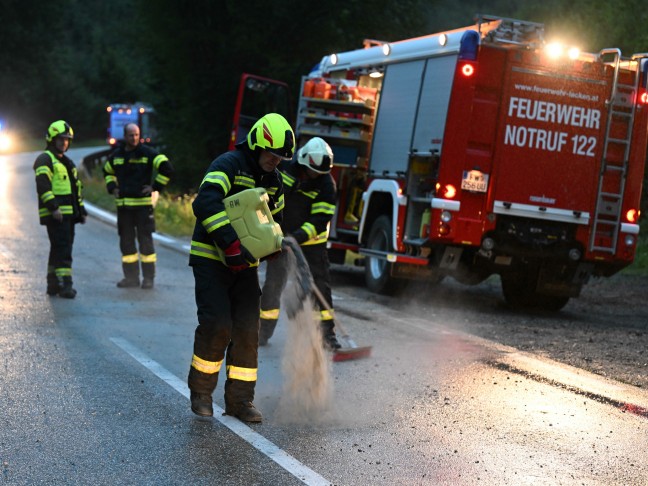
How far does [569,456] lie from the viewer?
19.5 feet

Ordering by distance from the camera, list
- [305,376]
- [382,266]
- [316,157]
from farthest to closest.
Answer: [382,266] < [316,157] < [305,376]

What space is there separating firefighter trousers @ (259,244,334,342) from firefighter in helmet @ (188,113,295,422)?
2.52 m

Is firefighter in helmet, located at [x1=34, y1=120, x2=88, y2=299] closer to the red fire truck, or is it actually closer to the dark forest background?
the red fire truck

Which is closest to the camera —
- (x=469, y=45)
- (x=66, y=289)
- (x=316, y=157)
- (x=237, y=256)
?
(x=237, y=256)

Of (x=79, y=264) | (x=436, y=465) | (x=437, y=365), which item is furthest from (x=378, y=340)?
(x=79, y=264)

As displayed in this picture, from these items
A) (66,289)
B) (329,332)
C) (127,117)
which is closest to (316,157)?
(329,332)

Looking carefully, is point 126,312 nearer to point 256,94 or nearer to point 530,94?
point 530,94

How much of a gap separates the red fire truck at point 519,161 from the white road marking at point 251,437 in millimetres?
5147

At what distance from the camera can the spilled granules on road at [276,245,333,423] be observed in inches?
263

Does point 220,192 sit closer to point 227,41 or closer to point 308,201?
point 308,201

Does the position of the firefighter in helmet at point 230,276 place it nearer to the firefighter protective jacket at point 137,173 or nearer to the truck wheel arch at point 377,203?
the firefighter protective jacket at point 137,173

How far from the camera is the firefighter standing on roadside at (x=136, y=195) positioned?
12695 millimetres

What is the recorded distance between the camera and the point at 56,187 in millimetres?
11867

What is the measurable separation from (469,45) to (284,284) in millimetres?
4406
